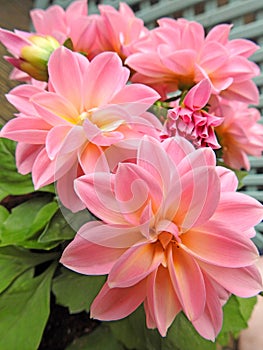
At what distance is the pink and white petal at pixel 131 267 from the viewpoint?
0.17m

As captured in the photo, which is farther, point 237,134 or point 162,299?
point 237,134

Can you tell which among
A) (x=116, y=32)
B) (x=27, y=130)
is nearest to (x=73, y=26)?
A: (x=116, y=32)

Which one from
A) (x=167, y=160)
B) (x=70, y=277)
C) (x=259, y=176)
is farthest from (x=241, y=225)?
(x=259, y=176)

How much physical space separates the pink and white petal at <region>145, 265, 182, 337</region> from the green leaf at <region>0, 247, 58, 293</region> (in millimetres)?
150

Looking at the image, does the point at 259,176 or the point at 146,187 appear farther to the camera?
the point at 259,176

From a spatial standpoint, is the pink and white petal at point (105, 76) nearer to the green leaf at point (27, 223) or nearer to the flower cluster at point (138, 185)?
the flower cluster at point (138, 185)

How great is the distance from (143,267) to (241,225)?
0.04 m

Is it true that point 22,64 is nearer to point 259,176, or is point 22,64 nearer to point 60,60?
point 60,60

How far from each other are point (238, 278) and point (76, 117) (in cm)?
10

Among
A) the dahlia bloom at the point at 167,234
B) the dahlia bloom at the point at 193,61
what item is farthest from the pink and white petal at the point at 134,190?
the dahlia bloom at the point at 193,61

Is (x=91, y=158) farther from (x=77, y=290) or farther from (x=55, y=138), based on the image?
(x=77, y=290)

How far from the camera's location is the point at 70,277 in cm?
30

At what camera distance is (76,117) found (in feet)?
0.71

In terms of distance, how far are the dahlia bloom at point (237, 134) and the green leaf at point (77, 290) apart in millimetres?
130
